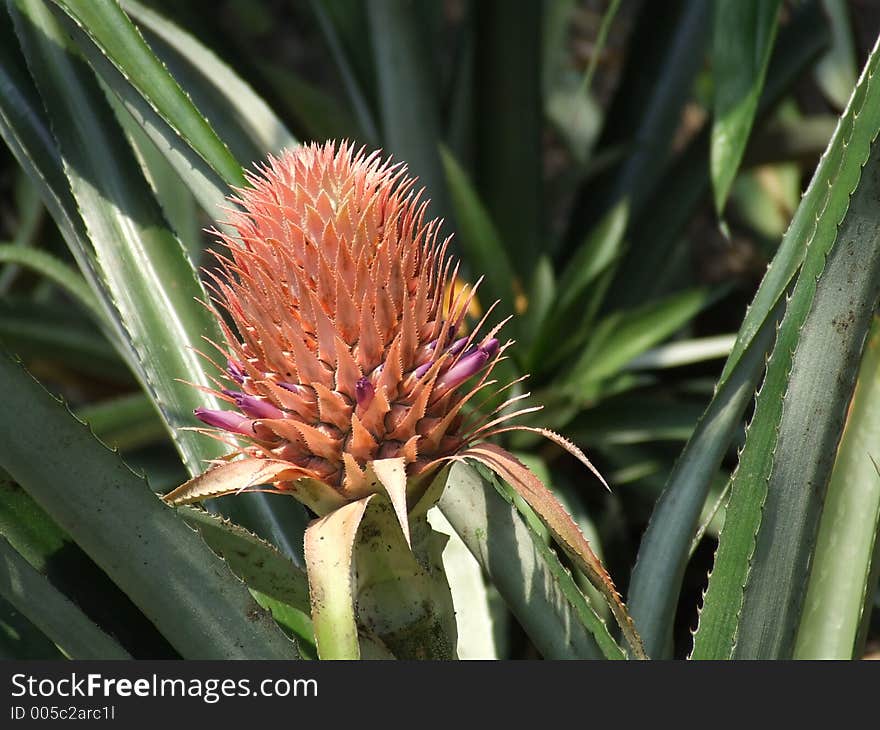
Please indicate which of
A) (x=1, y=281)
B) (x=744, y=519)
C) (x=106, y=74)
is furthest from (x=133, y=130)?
(x=1, y=281)

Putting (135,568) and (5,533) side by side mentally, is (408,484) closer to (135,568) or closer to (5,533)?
(135,568)

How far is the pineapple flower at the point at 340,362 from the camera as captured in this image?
689 millimetres

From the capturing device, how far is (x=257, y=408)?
700mm

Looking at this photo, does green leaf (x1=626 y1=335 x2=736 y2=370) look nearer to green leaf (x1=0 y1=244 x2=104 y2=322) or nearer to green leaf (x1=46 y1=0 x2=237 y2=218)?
green leaf (x1=0 y1=244 x2=104 y2=322)

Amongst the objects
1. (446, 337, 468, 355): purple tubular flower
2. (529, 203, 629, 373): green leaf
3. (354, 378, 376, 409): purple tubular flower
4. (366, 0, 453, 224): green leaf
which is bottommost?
(354, 378, 376, 409): purple tubular flower

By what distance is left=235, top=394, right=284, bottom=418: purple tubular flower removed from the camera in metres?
0.70

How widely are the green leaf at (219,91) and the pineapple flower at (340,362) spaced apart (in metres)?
0.48

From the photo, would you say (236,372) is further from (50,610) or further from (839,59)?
(839,59)

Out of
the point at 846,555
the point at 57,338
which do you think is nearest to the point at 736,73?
the point at 846,555

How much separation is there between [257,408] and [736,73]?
32.0 inches

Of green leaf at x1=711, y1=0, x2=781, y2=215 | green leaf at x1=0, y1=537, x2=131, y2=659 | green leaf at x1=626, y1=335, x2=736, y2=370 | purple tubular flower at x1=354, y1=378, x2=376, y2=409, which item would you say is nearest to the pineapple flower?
purple tubular flower at x1=354, y1=378, x2=376, y2=409

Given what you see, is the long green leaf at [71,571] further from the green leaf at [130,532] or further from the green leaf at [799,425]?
the green leaf at [799,425]

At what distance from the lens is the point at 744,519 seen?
32.6 inches

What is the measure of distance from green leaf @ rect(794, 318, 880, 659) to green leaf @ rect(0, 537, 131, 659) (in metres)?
0.57
